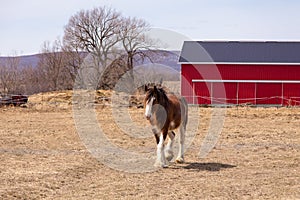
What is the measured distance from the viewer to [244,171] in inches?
Result: 436

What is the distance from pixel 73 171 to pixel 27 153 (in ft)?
9.93

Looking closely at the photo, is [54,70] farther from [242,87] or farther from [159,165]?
[159,165]

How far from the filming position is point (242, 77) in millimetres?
42281

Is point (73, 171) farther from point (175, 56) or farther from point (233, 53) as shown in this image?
point (233, 53)

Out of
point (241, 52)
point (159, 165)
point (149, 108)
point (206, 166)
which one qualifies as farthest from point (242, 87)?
point (149, 108)

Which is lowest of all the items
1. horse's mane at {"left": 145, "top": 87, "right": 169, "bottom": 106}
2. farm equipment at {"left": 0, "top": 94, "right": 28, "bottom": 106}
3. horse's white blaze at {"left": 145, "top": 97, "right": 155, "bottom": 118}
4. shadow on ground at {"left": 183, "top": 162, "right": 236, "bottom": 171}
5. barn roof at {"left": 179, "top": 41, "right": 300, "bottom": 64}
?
shadow on ground at {"left": 183, "top": 162, "right": 236, "bottom": 171}

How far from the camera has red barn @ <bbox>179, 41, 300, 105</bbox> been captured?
4134cm

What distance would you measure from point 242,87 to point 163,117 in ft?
101

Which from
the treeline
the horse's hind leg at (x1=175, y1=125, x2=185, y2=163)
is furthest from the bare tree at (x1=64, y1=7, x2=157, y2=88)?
the horse's hind leg at (x1=175, y1=125, x2=185, y2=163)

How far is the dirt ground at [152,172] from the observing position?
889 cm

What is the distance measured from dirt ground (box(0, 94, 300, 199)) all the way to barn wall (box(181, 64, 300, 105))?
2208cm

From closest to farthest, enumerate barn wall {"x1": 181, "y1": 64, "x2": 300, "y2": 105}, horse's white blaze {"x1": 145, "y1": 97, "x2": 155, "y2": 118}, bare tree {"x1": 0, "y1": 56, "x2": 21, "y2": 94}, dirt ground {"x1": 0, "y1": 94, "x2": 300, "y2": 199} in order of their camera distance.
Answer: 1. dirt ground {"x1": 0, "y1": 94, "x2": 300, "y2": 199}
2. horse's white blaze {"x1": 145, "y1": 97, "x2": 155, "y2": 118}
3. barn wall {"x1": 181, "y1": 64, "x2": 300, "y2": 105}
4. bare tree {"x1": 0, "y1": 56, "x2": 21, "y2": 94}

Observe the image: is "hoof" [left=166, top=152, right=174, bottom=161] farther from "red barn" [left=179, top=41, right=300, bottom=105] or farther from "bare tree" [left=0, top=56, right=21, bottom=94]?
"bare tree" [left=0, top=56, right=21, bottom=94]

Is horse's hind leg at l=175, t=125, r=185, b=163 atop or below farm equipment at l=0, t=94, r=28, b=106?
below
